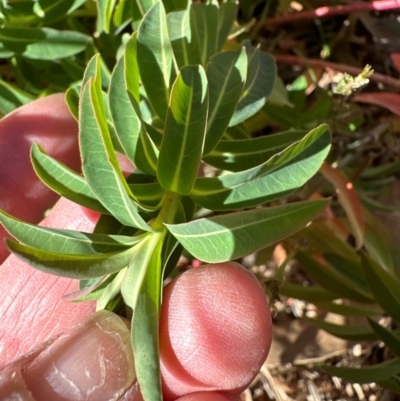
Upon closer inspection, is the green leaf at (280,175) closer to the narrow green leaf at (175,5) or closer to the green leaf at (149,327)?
the green leaf at (149,327)

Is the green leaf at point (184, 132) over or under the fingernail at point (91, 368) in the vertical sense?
over

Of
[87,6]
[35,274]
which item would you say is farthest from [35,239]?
[87,6]

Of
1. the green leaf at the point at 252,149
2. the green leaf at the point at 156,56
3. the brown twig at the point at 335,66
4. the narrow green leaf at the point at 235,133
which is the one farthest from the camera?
the brown twig at the point at 335,66

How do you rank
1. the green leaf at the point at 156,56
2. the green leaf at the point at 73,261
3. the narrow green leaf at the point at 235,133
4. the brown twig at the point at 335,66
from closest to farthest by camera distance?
the green leaf at the point at 73,261
the green leaf at the point at 156,56
the narrow green leaf at the point at 235,133
the brown twig at the point at 335,66

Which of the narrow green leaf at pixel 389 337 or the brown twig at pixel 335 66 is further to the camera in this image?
the brown twig at pixel 335 66

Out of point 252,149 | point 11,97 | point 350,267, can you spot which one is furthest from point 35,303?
point 350,267

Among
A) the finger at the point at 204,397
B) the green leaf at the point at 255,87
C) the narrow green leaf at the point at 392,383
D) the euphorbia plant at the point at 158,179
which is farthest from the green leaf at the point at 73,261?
the narrow green leaf at the point at 392,383

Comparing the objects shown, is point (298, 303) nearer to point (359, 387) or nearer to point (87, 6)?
point (359, 387)

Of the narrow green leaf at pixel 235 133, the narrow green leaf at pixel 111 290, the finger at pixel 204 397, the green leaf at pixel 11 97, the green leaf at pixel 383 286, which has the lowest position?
the green leaf at pixel 383 286
